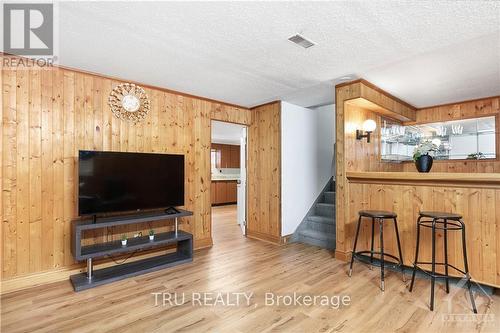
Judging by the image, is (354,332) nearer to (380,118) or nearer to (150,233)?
(150,233)

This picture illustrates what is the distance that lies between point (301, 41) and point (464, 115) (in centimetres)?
400

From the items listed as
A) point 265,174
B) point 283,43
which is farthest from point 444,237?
point 265,174

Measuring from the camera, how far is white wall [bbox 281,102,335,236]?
4.41 metres

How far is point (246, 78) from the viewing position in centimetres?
329

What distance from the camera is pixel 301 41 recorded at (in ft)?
7.62

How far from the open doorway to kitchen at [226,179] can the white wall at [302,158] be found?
1.04 m

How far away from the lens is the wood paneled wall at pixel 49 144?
2570mm

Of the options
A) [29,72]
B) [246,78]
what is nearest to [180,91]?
[246,78]

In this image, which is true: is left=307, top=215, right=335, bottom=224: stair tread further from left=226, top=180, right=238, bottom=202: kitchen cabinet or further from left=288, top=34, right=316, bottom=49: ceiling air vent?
left=226, top=180, right=238, bottom=202: kitchen cabinet

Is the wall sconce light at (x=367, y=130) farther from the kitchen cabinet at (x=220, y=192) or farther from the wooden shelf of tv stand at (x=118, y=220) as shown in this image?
the kitchen cabinet at (x=220, y=192)

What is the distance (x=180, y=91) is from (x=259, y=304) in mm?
2983

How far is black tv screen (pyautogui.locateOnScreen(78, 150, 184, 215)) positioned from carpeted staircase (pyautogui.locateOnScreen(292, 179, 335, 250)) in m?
2.28

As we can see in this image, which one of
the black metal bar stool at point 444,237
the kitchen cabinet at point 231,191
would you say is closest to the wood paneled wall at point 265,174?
the black metal bar stool at point 444,237

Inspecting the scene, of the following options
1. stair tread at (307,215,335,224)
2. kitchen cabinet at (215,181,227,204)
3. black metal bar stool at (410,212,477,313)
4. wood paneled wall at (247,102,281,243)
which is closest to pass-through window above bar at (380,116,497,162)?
stair tread at (307,215,335,224)
